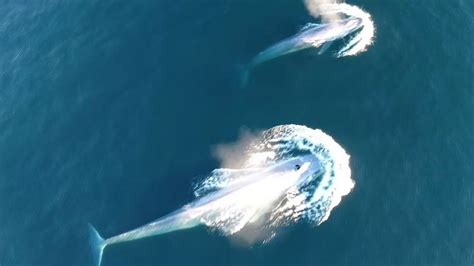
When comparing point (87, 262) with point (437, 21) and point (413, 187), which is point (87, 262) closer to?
point (413, 187)

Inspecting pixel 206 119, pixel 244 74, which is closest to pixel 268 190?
pixel 206 119

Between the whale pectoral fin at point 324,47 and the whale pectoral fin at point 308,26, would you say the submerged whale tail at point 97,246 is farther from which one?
the whale pectoral fin at point 308,26

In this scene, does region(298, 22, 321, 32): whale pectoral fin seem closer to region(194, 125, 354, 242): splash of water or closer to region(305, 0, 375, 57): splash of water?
region(305, 0, 375, 57): splash of water

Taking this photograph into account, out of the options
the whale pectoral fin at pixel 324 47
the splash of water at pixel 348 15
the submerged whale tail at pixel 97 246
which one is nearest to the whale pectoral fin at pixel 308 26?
the splash of water at pixel 348 15

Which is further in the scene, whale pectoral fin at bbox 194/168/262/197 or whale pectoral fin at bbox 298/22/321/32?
whale pectoral fin at bbox 298/22/321/32

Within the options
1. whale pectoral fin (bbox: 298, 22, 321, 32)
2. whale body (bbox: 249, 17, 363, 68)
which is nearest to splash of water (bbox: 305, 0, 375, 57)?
whale body (bbox: 249, 17, 363, 68)

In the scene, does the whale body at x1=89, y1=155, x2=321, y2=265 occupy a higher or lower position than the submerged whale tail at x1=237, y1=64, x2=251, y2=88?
→ lower

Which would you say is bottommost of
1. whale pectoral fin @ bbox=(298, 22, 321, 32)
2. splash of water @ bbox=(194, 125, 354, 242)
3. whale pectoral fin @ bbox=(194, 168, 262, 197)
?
splash of water @ bbox=(194, 125, 354, 242)

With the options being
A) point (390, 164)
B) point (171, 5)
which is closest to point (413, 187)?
point (390, 164)
